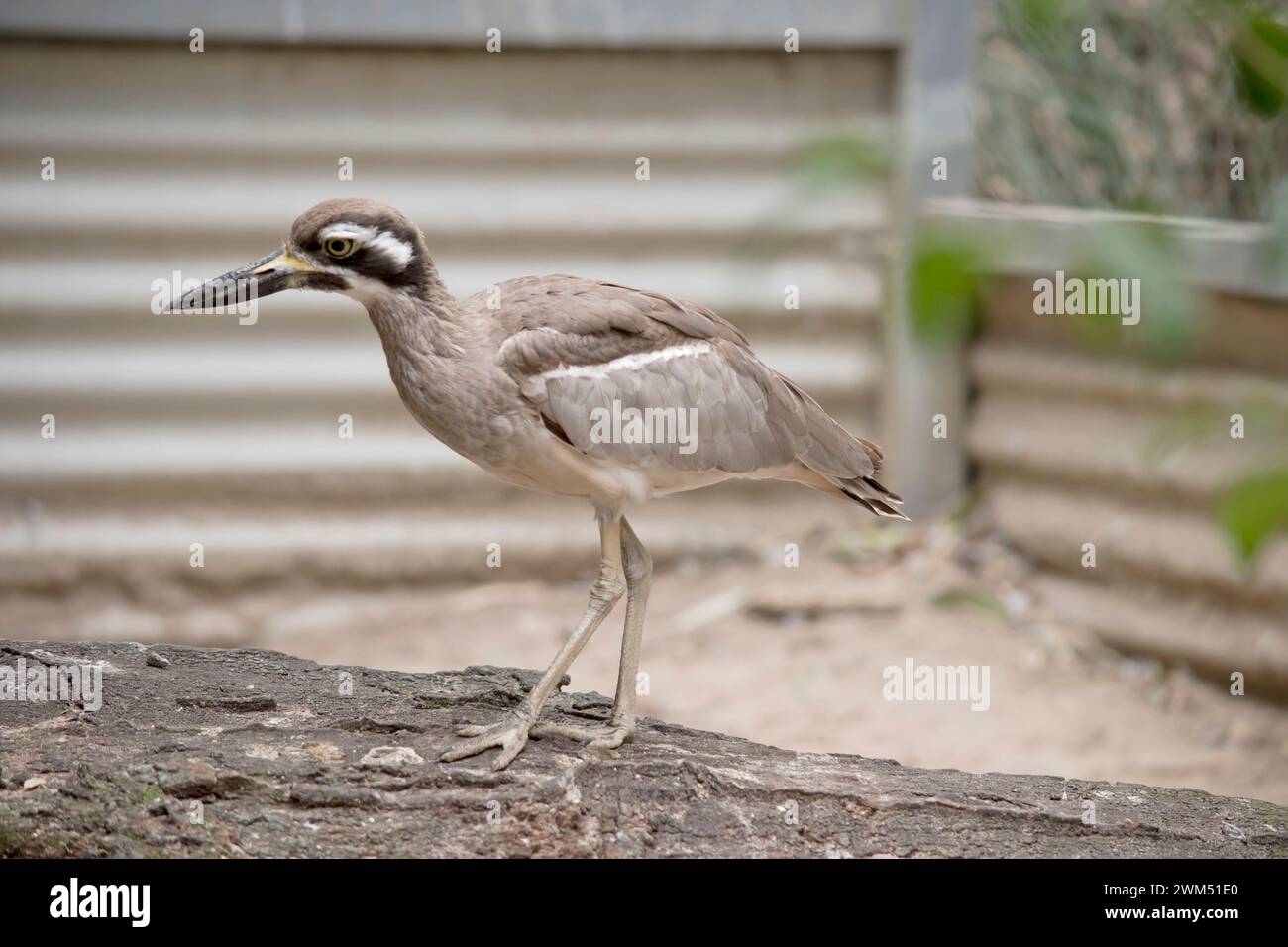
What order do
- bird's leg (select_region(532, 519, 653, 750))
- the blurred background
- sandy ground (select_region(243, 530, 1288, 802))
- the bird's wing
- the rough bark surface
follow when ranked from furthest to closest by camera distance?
the blurred background
sandy ground (select_region(243, 530, 1288, 802))
bird's leg (select_region(532, 519, 653, 750))
the bird's wing
the rough bark surface

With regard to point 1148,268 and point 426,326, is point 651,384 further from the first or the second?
point 1148,268

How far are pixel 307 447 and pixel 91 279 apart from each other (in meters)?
1.24

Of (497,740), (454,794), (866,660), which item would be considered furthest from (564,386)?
(866,660)

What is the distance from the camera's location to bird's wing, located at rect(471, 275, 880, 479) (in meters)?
3.52

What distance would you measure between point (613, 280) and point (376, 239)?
339 centimetres

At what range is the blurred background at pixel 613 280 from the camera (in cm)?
632

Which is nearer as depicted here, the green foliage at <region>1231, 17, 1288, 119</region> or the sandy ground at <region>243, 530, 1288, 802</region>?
the green foliage at <region>1231, 17, 1288, 119</region>

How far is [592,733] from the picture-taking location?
3650 mm

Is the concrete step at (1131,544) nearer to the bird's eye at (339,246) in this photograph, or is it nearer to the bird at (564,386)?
the bird at (564,386)

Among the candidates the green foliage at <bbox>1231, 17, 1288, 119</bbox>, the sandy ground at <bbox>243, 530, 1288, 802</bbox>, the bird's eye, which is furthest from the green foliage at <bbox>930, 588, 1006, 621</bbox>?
the green foliage at <bbox>1231, 17, 1288, 119</bbox>

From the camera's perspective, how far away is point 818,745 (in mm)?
5516

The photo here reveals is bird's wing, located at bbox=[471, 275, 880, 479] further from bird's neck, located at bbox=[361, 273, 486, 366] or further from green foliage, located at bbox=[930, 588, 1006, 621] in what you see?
green foliage, located at bbox=[930, 588, 1006, 621]

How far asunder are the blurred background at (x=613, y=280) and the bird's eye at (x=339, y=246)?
9.85 ft

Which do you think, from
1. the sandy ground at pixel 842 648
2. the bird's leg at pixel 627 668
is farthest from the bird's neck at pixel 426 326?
the sandy ground at pixel 842 648
